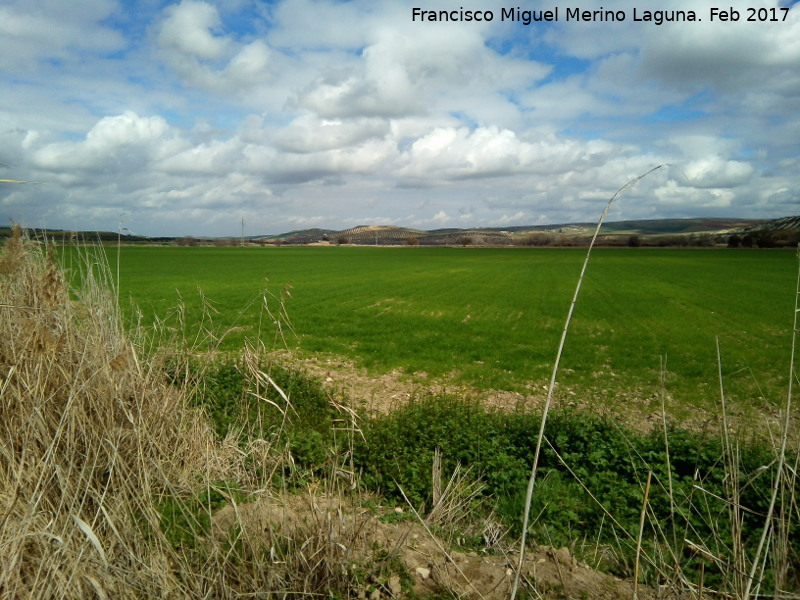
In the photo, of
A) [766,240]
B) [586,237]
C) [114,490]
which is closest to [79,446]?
[114,490]

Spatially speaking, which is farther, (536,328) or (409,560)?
(536,328)

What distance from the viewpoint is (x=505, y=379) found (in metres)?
13.1

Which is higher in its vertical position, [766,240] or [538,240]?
[538,240]

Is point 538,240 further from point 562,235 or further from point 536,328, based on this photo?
point 536,328

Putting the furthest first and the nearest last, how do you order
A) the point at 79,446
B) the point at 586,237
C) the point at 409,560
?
the point at 586,237, the point at 79,446, the point at 409,560

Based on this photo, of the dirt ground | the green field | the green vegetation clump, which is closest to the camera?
the dirt ground

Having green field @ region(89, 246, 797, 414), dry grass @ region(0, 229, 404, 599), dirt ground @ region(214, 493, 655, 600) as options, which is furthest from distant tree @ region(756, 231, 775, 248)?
dry grass @ region(0, 229, 404, 599)

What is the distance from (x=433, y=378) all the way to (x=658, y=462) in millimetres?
6675

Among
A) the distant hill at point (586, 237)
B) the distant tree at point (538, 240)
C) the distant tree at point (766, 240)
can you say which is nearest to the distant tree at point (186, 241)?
the distant hill at point (586, 237)

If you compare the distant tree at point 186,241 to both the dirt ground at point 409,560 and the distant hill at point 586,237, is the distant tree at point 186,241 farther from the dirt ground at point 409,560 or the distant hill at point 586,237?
the dirt ground at point 409,560

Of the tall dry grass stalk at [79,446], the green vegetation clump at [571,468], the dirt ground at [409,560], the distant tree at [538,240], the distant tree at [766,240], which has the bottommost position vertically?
the green vegetation clump at [571,468]

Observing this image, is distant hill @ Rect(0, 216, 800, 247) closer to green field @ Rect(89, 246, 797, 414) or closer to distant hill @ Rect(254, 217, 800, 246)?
distant hill @ Rect(254, 217, 800, 246)

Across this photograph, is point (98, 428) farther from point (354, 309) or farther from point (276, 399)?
point (354, 309)

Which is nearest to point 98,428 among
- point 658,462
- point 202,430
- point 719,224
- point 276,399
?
point 202,430
